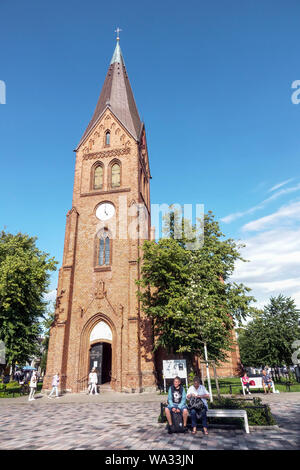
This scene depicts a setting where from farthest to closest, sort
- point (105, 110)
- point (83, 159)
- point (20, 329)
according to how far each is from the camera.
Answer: point (105, 110) < point (83, 159) < point (20, 329)

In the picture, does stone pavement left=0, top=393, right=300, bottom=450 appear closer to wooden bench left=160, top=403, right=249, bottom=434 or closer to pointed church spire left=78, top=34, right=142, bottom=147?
wooden bench left=160, top=403, right=249, bottom=434

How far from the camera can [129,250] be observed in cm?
2195

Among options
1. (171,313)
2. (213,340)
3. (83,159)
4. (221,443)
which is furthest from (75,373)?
(83,159)

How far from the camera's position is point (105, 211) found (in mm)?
24375

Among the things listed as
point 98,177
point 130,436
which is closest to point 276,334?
point 130,436

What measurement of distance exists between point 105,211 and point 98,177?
13.1ft

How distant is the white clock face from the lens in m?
24.1

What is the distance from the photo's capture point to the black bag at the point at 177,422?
6927 mm

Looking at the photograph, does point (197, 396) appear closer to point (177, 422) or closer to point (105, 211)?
point (177, 422)

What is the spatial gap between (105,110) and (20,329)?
21666 mm

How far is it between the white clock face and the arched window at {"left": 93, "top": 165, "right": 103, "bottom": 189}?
2.12m

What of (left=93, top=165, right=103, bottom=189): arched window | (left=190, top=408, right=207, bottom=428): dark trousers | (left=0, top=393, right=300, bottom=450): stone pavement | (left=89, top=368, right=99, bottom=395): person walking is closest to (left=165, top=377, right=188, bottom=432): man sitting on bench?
(left=190, top=408, right=207, bottom=428): dark trousers

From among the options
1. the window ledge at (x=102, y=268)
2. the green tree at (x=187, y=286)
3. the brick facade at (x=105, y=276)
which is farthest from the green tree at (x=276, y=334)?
the window ledge at (x=102, y=268)
